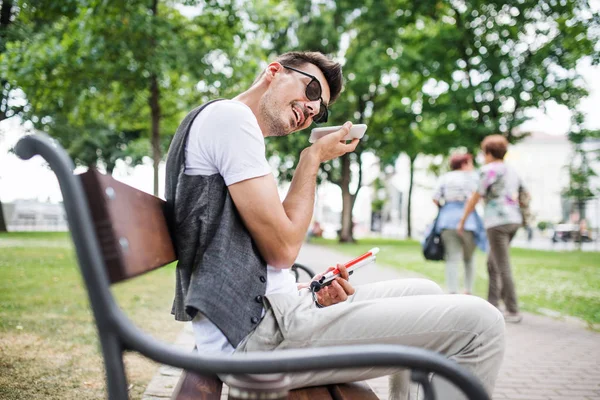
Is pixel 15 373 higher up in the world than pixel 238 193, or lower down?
lower down

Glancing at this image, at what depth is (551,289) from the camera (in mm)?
9188

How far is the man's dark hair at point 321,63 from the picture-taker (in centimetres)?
222

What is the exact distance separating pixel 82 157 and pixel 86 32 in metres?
26.6

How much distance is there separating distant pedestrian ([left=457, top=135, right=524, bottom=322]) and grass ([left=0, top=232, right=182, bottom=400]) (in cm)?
352

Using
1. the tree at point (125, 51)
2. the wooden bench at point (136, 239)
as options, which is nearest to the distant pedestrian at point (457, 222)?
the wooden bench at point (136, 239)

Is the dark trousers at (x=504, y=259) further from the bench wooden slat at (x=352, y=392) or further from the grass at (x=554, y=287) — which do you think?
the bench wooden slat at (x=352, y=392)

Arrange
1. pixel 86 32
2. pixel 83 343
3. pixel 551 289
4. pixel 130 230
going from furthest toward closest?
pixel 86 32 < pixel 551 289 < pixel 83 343 < pixel 130 230

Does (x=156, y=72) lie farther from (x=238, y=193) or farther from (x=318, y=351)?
(x=318, y=351)

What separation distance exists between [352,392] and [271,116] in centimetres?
107

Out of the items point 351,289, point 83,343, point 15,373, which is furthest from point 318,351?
point 83,343

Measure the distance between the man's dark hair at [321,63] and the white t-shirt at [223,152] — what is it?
1.69 feet

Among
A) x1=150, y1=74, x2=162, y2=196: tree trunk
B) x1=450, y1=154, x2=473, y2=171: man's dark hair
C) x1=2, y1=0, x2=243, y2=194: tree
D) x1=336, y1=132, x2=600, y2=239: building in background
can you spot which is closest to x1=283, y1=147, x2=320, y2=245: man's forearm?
x1=450, y1=154, x2=473, y2=171: man's dark hair

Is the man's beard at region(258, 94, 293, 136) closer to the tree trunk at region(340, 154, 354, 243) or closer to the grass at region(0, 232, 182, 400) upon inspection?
the grass at region(0, 232, 182, 400)

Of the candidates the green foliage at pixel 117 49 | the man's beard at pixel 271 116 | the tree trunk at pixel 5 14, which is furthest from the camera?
the tree trunk at pixel 5 14
